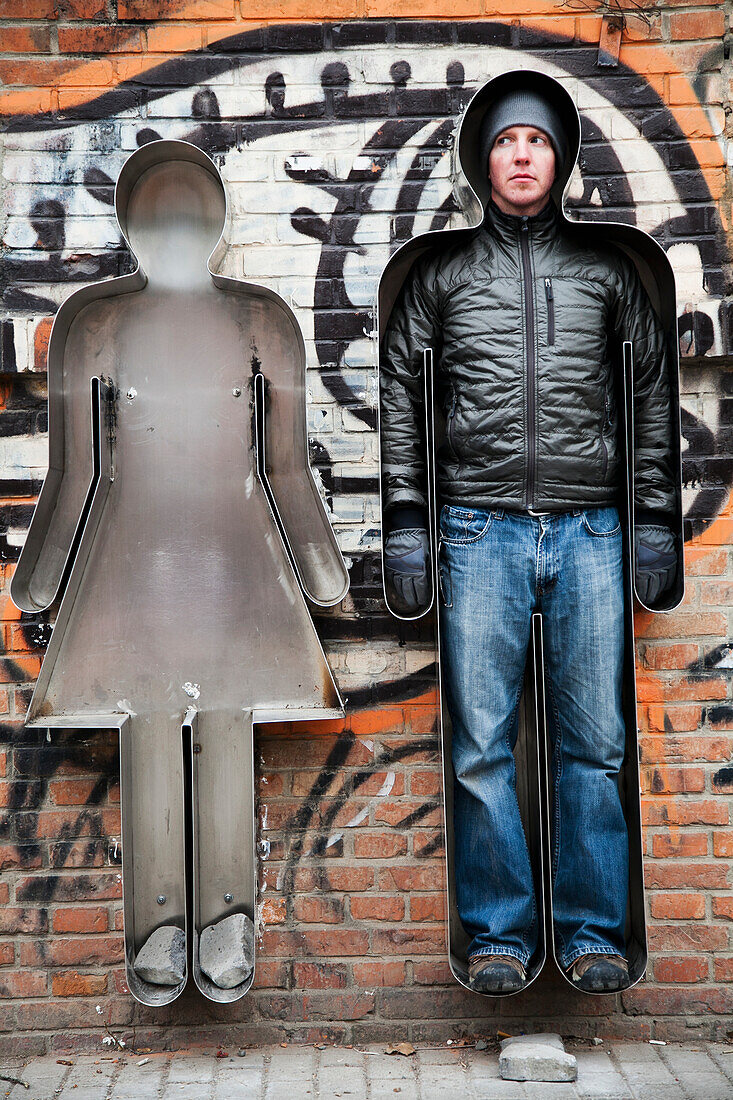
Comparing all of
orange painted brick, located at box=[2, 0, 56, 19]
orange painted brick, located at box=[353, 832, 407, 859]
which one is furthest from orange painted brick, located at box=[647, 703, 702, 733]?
orange painted brick, located at box=[2, 0, 56, 19]

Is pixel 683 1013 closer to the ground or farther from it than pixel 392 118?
closer to the ground

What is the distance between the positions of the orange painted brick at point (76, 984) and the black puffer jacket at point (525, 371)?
5.35 ft

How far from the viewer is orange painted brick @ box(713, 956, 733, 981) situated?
2.84m

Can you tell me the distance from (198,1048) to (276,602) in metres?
1.30

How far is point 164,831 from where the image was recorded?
2658 mm

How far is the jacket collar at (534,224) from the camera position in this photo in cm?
268

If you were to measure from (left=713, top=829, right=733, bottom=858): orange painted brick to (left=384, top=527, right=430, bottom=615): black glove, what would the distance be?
111cm

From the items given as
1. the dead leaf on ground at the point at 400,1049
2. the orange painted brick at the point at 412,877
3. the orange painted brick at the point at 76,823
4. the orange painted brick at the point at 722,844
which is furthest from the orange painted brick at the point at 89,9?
the dead leaf on ground at the point at 400,1049

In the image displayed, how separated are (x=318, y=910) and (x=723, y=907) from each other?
1.18 meters

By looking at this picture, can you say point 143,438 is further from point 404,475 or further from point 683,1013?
point 683,1013

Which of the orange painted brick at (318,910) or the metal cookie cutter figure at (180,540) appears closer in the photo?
the metal cookie cutter figure at (180,540)

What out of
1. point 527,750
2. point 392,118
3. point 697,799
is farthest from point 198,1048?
point 392,118

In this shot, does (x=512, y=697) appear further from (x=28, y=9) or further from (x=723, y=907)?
(x=28, y=9)

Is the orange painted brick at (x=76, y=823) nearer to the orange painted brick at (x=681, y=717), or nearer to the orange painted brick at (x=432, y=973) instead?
the orange painted brick at (x=432, y=973)
